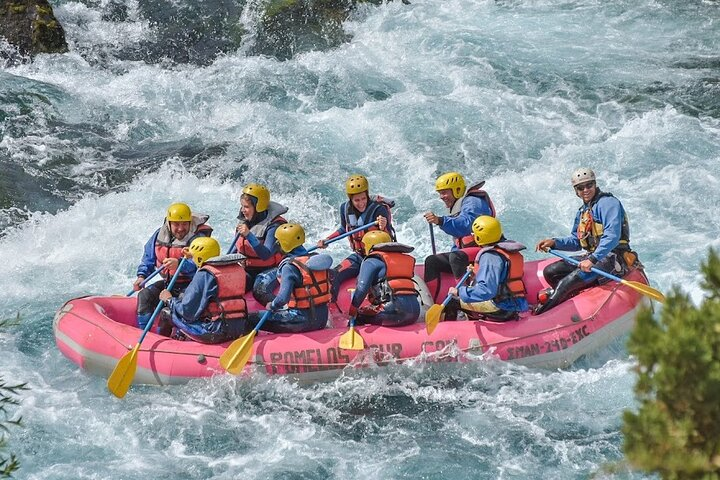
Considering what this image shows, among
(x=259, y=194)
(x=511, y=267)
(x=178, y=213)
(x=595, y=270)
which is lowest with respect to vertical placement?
(x=595, y=270)

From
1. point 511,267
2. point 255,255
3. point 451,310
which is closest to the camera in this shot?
point 511,267

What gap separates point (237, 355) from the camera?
24.2 ft

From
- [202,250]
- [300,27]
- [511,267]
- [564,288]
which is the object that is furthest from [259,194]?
[300,27]

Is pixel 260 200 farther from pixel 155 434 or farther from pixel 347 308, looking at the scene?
pixel 155 434

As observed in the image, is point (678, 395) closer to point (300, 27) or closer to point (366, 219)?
point (366, 219)

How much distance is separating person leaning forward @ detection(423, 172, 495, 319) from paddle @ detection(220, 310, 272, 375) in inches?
75.0

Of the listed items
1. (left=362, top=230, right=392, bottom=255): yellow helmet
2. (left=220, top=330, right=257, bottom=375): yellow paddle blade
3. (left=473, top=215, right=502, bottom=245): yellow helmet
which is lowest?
(left=220, top=330, right=257, bottom=375): yellow paddle blade

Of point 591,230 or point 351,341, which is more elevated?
point 591,230

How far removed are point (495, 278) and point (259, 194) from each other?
2339 millimetres

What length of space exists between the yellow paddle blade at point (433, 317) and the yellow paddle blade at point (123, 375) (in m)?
2.36

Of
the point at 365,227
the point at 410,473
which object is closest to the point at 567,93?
the point at 365,227

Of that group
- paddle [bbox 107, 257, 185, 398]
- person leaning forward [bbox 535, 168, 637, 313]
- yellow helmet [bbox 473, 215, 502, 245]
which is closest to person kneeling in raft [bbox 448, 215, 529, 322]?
yellow helmet [bbox 473, 215, 502, 245]

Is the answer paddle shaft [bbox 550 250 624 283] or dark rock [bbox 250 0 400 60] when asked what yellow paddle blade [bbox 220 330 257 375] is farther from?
dark rock [bbox 250 0 400 60]

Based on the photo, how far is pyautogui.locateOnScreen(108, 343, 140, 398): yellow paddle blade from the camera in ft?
24.2
